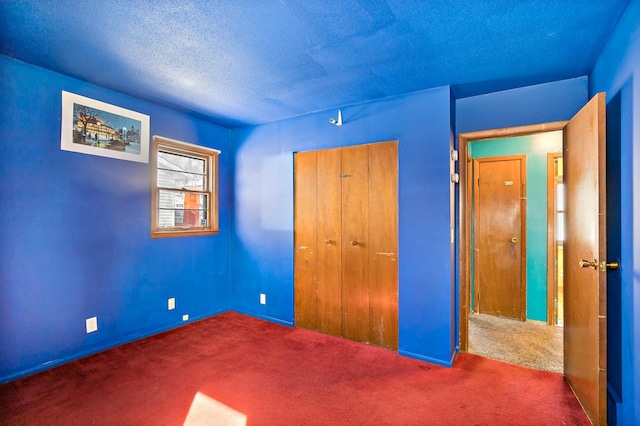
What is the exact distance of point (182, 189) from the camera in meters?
3.64

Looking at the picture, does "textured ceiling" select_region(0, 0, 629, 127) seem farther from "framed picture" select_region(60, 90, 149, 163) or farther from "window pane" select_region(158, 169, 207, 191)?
"window pane" select_region(158, 169, 207, 191)

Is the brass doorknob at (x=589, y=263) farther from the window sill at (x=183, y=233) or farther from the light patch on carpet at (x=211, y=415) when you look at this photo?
the window sill at (x=183, y=233)

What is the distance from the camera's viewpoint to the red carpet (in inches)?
76.6

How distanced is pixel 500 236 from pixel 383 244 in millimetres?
2015

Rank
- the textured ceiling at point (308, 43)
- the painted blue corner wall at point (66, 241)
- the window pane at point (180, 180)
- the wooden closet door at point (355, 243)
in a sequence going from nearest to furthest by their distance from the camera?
the textured ceiling at point (308, 43), the painted blue corner wall at point (66, 241), the wooden closet door at point (355, 243), the window pane at point (180, 180)

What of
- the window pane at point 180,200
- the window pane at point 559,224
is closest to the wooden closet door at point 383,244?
the window pane at point 180,200

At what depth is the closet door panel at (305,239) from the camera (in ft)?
11.4

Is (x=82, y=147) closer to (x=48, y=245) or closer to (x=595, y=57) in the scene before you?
(x=48, y=245)

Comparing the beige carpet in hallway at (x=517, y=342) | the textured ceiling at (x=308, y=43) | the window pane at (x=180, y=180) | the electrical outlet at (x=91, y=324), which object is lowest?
the beige carpet in hallway at (x=517, y=342)

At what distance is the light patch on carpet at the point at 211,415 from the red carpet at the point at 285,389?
0.01m

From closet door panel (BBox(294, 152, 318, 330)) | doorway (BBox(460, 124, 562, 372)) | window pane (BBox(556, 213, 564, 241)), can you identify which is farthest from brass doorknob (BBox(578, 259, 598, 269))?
closet door panel (BBox(294, 152, 318, 330))

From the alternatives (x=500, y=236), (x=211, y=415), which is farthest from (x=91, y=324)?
(x=500, y=236)

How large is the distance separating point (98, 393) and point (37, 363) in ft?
2.45

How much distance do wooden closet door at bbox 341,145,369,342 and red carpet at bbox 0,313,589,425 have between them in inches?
11.1
